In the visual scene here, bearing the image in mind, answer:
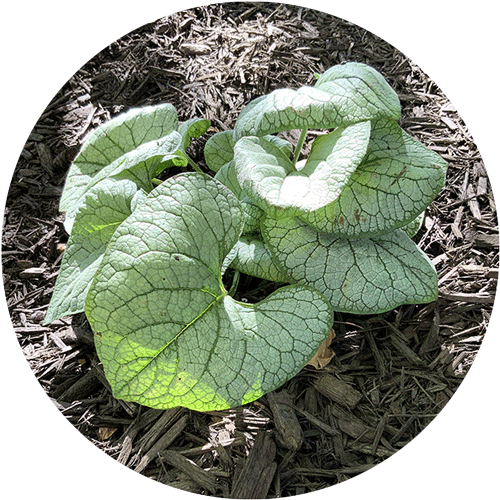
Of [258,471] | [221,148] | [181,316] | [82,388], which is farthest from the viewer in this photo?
[221,148]

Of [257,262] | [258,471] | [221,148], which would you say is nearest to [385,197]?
Answer: [257,262]

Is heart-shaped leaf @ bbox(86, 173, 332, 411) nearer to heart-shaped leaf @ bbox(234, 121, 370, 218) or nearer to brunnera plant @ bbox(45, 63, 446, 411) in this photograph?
brunnera plant @ bbox(45, 63, 446, 411)

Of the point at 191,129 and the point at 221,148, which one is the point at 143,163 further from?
the point at 221,148

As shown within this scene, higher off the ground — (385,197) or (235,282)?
(385,197)

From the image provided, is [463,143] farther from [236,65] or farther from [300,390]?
[300,390]

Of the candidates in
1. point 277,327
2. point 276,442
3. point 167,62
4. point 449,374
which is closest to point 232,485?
point 276,442

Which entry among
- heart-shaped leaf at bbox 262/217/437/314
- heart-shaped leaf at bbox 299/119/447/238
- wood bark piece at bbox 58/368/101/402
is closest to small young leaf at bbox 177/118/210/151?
heart-shaped leaf at bbox 262/217/437/314
